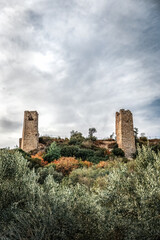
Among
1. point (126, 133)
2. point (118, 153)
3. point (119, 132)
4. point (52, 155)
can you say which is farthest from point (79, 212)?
point (119, 132)

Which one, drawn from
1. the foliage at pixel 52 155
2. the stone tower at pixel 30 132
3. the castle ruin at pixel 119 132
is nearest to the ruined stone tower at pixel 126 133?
the castle ruin at pixel 119 132

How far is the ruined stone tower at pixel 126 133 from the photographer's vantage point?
24.6m

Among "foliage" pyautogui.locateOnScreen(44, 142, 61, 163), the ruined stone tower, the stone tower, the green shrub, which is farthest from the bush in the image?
the stone tower

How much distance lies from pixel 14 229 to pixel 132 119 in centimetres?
2325

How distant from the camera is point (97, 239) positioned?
4691 millimetres

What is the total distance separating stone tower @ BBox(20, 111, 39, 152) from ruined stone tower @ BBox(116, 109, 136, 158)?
10.7 meters

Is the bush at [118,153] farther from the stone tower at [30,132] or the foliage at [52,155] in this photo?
the stone tower at [30,132]

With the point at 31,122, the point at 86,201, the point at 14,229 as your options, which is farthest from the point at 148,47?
the point at 31,122

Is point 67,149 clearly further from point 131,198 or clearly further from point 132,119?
point 131,198

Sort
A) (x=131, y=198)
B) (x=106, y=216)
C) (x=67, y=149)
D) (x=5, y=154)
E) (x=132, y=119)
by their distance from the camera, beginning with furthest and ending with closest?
1. (x=132, y=119)
2. (x=67, y=149)
3. (x=5, y=154)
4. (x=131, y=198)
5. (x=106, y=216)

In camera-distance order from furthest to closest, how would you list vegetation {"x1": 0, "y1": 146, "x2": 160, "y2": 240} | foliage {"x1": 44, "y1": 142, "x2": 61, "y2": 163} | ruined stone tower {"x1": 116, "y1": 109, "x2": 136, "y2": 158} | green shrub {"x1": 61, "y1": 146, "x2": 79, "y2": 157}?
ruined stone tower {"x1": 116, "y1": 109, "x2": 136, "y2": 158} → green shrub {"x1": 61, "y1": 146, "x2": 79, "y2": 157} → foliage {"x1": 44, "y1": 142, "x2": 61, "y2": 163} → vegetation {"x1": 0, "y1": 146, "x2": 160, "y2": 240}

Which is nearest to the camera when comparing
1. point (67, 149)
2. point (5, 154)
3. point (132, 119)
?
point (5, 154)

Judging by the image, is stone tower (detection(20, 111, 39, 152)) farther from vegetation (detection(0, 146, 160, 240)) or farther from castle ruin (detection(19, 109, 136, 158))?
vegetation (detection(0, 146, 160, 240))

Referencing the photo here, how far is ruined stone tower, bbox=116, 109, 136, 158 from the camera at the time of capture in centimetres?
2456
